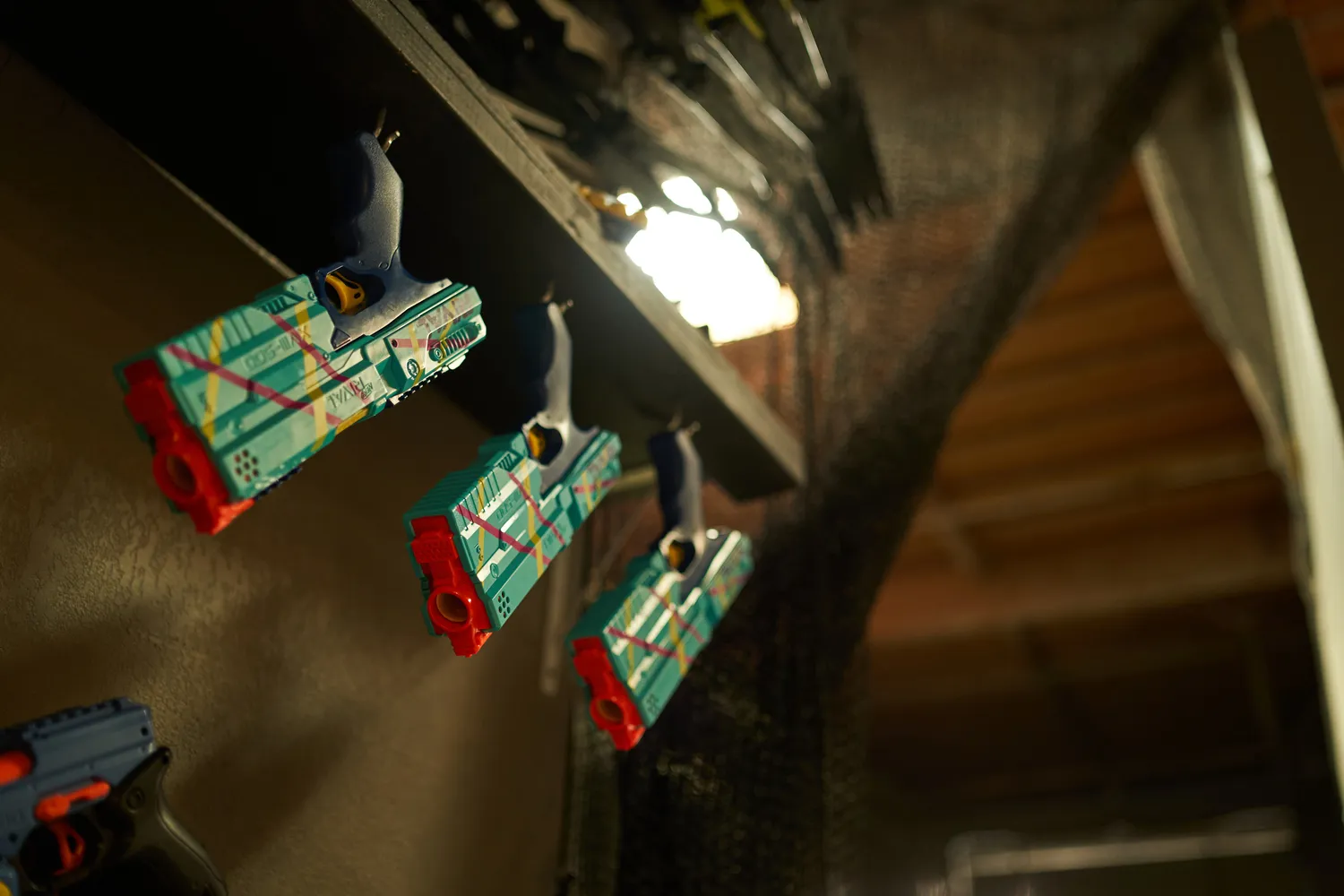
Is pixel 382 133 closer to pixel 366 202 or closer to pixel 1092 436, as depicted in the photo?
pixel 366 202

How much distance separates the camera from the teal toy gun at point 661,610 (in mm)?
634

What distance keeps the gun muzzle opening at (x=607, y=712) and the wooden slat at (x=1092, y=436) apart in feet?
7.32

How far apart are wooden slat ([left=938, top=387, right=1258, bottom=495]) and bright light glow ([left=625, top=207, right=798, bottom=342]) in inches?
40.9

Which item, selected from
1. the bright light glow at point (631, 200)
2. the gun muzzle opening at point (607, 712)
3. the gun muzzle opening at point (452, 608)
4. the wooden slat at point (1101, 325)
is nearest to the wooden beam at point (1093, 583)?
the wooden slat at point (1101, 325)

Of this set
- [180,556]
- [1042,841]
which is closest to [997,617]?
[1042,841]

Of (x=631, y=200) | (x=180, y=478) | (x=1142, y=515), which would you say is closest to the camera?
(x=180, y=478)

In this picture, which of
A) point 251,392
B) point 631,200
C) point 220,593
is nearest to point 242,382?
point 251,392

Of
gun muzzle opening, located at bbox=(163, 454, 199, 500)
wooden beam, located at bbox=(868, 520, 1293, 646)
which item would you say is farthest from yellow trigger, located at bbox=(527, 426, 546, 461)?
wooden beam, located at bbox=(868, 520, 1293, 646)

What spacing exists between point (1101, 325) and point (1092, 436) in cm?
40

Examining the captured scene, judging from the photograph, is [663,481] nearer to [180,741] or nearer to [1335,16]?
[180,741]

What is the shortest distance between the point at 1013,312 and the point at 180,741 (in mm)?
799

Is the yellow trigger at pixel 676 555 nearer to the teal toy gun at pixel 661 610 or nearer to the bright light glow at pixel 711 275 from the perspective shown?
the teal toy gun at pixel 661 610

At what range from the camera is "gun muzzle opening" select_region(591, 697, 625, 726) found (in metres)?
0.65

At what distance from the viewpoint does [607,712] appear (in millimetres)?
651
